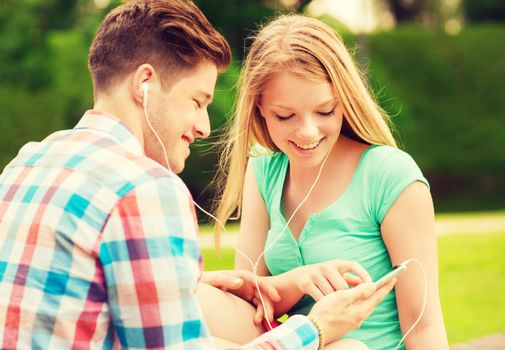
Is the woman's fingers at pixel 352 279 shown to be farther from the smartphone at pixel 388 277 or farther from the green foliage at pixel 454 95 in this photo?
the green foliage at pixel 454 95

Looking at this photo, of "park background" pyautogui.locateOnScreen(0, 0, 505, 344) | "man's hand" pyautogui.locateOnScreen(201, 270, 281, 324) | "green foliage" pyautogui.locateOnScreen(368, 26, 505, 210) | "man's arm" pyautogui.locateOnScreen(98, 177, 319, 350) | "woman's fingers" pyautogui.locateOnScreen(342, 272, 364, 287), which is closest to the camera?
"man's arm" pyautogui.locateOnScreen(98, 177, 319, 350)

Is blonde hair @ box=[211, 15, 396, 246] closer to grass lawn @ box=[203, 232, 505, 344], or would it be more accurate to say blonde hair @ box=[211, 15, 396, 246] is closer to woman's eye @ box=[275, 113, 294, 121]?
woman's eye @ box=[275, 113, 294, 121]

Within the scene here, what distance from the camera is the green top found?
8.25 feet

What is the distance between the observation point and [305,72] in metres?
2.55

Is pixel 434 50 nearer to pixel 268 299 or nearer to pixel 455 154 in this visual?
pixel 455 154

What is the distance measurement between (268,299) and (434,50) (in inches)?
665

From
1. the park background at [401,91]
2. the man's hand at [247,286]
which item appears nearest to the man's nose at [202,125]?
the man's hand at [247,286]

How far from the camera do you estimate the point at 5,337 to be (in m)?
1.66

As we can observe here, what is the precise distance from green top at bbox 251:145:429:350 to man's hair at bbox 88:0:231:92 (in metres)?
0.79

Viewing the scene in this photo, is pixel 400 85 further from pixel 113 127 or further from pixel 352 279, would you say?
pixel 113 127

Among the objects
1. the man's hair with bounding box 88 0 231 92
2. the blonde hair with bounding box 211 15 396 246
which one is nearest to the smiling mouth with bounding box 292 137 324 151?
the blonde hair with bounding box 211 15 396 246

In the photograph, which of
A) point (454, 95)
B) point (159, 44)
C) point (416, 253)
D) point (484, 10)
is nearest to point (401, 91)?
point (454, 95)

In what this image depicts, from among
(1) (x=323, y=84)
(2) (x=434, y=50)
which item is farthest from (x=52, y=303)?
(2) (x=434, y=50)

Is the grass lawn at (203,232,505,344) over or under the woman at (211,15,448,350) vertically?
under
